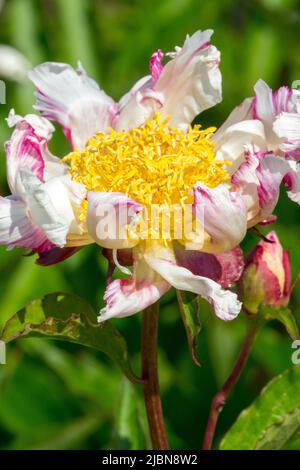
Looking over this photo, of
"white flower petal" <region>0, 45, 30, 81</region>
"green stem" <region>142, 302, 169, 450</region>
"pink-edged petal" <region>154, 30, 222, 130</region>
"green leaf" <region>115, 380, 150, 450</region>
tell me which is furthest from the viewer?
"white flower petal" <region>0, 45, 30, 81</region>

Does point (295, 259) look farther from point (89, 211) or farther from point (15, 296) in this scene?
point (89, 211)

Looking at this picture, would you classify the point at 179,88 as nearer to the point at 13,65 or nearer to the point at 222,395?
the point at 222,395

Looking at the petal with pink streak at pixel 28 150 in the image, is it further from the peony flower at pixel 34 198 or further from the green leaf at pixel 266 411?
the green leaf at pixel 266 411

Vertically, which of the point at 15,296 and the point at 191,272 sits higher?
the point at 191,272

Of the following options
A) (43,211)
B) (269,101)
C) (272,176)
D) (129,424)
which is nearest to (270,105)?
(269,101)

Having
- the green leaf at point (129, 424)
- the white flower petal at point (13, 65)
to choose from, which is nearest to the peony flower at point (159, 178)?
the green leaf at point (129, 424)

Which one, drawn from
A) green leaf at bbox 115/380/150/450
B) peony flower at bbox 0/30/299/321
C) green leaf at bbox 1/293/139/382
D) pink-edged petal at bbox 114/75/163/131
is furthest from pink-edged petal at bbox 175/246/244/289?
green leaf at bbox 115/380/150/450

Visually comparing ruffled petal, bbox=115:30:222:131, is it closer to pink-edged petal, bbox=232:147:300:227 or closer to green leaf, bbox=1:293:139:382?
pink-edged petal, bbox=232:147:300:227

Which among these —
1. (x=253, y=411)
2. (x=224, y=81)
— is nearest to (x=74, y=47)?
(x=224, y=81)
